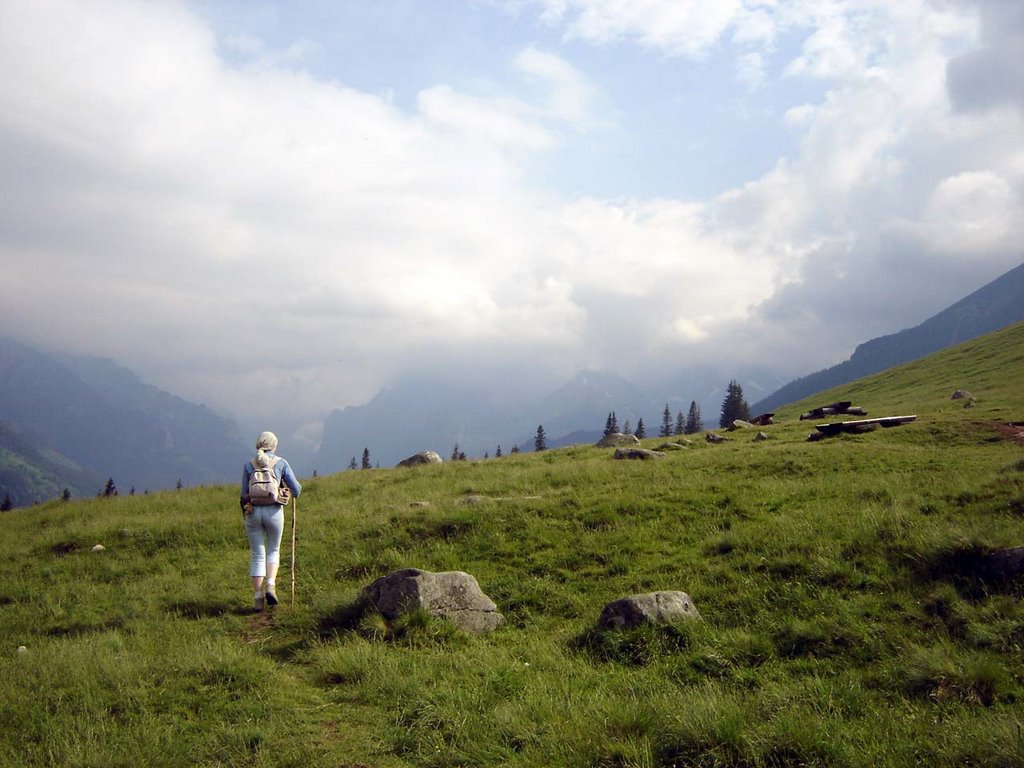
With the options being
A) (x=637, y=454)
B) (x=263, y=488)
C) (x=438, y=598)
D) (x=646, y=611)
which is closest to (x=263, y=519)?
(x=263, y=488)

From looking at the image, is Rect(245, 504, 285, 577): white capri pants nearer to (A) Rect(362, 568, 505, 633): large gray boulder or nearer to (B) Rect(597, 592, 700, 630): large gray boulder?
(A) Rect(362, 568, 505, 633): large gray boulder

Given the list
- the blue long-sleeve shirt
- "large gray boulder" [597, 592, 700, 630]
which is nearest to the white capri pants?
the blue long-sleeve shirt

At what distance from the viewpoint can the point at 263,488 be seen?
12.1 meters

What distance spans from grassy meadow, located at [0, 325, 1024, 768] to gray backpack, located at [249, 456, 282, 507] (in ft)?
7.08

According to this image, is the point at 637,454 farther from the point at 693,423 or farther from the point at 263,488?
the point at 693,423

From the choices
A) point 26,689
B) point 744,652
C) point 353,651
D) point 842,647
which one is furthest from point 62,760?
point 842,647

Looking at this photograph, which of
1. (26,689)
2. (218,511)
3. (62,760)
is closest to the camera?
Answer: (62,760)

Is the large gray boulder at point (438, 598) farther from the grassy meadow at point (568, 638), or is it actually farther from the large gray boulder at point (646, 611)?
the large gray boulder at point (646, 611)

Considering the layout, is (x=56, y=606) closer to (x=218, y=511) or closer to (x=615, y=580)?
(x=218, y=511)

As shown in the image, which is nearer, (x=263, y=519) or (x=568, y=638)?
(x=568, y=638)

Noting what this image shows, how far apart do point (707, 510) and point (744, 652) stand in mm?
7309

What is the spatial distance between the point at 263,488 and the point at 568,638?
267 inches

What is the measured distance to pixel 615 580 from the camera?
11.7m

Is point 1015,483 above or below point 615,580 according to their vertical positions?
above
